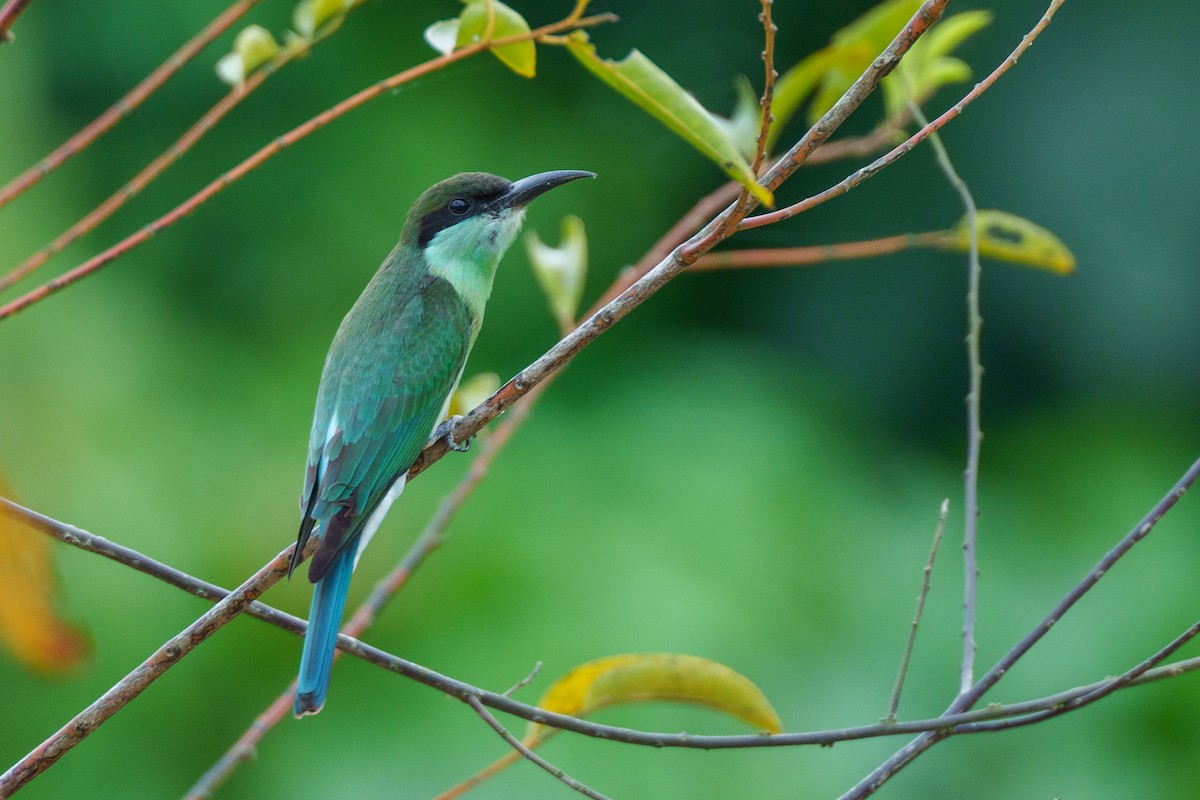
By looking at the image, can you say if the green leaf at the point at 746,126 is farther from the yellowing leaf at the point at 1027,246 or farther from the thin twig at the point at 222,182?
the thin twig at the point at 222,182

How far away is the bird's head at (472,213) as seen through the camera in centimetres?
218

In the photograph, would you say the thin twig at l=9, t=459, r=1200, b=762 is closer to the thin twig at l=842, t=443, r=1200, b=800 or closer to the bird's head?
the thin twig at l=842, t=443, r=1200, b=800

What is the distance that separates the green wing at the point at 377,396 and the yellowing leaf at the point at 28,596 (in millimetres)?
1131

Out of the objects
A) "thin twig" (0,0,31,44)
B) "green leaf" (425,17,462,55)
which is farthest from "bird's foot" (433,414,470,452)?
"thin twig" (0,0,31,44)

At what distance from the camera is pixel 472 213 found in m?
2.22

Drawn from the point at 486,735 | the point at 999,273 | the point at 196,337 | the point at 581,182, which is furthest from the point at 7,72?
the point at 999,273

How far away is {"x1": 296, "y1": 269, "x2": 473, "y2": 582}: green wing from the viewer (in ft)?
5.80

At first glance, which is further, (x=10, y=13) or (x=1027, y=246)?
(x=1027, y=246)

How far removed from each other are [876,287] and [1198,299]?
1.06 meters

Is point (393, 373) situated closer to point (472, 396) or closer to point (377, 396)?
point (377, 396)

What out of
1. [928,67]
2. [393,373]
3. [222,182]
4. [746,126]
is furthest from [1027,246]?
[222,182]

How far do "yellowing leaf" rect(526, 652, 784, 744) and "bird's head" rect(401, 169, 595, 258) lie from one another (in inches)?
40.1

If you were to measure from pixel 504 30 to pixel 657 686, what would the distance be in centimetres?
72

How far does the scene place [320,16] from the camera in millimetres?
1426
